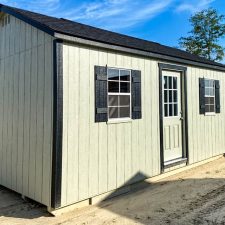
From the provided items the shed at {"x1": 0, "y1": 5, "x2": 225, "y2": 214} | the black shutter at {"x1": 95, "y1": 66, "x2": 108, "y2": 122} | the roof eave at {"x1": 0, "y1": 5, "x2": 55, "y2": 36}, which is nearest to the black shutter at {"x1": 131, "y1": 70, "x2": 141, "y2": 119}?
the shed at {"x1": 0, "y1": 5, "x2": 225, "y2": 214}

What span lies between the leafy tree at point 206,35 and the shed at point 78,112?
1885 centimetres

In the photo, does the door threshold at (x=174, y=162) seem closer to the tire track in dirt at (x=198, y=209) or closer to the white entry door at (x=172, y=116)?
the white entry door at (x=172, y=116)

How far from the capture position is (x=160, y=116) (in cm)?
568

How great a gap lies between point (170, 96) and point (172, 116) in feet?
1.58

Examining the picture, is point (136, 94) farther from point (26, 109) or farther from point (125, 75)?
point (26, 109)

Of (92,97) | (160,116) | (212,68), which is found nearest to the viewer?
(92,97)

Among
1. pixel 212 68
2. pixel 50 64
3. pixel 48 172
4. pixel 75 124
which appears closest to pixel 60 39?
pixel 50 64

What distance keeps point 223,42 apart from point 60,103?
23343 mm

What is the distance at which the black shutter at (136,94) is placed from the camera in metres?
5.02

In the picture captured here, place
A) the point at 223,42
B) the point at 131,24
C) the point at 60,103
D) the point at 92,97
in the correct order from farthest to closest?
the point at 223,42 < the point at 131,24 < the point at 92,97 < the point at 60,103

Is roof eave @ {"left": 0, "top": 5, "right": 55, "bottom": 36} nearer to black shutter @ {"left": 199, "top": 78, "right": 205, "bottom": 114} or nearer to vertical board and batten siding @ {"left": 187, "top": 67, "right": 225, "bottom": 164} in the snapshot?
vertical board and batten siding @ {"left": 187, "top": 67, "right": 225, "bottom": 164}

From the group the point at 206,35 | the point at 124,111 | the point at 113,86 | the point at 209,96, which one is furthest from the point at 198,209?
the point at 206,35

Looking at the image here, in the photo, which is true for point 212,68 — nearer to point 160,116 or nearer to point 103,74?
point 160,116

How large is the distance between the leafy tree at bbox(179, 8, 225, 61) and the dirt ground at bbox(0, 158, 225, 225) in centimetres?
2031
